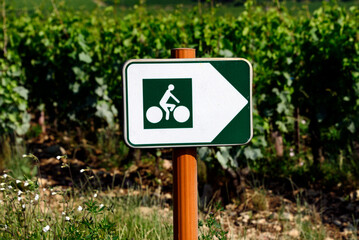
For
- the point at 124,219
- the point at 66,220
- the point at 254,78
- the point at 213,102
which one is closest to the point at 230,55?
the point at 254,78

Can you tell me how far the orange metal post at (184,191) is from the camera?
5.89ft

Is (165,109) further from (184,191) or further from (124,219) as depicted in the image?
(124,219)

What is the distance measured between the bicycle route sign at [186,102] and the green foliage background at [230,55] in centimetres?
230

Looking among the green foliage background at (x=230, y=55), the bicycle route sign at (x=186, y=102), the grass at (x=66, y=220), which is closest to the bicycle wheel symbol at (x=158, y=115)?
the bicycle route sign at (x=186, y=102)

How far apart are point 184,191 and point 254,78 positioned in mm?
2826

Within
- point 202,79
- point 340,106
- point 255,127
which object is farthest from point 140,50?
point 202,79

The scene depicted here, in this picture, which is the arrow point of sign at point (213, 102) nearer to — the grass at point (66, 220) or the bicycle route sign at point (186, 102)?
the bicycle route sign at point (186, 102)

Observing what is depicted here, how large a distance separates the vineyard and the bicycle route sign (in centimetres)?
231

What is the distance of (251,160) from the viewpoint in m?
4.49

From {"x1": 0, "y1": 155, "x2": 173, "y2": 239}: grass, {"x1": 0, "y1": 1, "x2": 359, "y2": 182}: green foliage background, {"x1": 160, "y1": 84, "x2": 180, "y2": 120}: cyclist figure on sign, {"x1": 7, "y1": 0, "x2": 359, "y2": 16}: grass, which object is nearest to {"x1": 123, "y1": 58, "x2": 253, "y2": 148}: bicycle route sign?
{"x1": 160, "y1": 84, "x2": 180, "y2": 120}: cyclist figure on sign

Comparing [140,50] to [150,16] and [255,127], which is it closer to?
[150,16]

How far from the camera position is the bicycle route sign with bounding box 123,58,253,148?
1.73m

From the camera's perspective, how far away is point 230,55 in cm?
418

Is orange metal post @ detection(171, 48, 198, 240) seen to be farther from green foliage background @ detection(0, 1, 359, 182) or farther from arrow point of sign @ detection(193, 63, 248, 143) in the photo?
green foliage background @ detection(0, 1, 359, 182)
